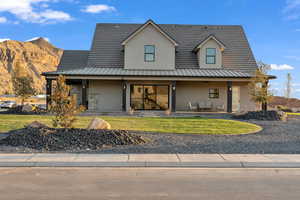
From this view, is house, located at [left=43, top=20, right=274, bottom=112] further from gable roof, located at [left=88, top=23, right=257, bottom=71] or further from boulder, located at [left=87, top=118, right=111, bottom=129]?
boulder, located at [left=87, top=118, right=111, bottom=129]

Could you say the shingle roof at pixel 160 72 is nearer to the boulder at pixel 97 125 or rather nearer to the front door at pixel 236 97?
the front door at pixel 236 97

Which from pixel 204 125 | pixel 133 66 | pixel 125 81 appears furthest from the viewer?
pixel 133 66

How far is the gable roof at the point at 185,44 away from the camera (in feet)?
78.8

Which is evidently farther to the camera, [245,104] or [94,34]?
[94,34]

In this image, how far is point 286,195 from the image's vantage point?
528 centimetres

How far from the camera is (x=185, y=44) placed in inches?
1016

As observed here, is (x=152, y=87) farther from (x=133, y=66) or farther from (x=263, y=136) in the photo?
(x=263, y=136)

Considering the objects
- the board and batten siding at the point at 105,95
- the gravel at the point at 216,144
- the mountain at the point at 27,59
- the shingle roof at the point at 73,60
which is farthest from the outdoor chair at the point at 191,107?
the mountain at the point at 27,59

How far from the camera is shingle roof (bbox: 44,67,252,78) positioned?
20.9 m

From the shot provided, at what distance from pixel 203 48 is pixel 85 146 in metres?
17.1

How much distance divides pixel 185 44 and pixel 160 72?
5458mm

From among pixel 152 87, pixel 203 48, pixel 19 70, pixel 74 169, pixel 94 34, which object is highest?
pixel 94 34

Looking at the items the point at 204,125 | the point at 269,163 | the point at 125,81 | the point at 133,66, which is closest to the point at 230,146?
the point at 269,163

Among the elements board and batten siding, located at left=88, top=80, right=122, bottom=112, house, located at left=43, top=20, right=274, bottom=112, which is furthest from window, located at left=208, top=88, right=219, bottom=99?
board and batten siding, located at left=88, top=80, right=122, bottom=112
